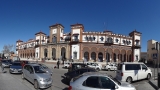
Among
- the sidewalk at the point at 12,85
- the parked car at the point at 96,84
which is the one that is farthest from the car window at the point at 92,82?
the sidewalk at the point at 12,85

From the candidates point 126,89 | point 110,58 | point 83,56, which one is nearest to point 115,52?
point 110,58

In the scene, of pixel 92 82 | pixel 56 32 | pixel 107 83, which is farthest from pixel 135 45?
pixel 92 82

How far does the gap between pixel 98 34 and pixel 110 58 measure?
31.2 ft

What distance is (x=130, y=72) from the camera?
41.6 ft

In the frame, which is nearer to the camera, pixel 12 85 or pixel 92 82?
pixel 92 82

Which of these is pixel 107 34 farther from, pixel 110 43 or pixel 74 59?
pixel 74 59

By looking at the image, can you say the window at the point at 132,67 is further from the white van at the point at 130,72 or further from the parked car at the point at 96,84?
the parked car at the point at 96,84

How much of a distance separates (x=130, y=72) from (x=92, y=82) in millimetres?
7649

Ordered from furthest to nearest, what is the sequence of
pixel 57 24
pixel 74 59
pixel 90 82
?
pixel 57 24 < pixel 74 59 < pixel 90 82

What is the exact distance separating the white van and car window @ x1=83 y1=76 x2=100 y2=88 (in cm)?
685

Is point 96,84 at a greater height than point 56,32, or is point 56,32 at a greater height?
point 56,32

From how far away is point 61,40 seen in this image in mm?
53281

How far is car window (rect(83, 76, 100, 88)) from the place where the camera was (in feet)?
20.3

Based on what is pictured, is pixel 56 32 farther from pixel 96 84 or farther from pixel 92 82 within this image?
pixel 96 84
